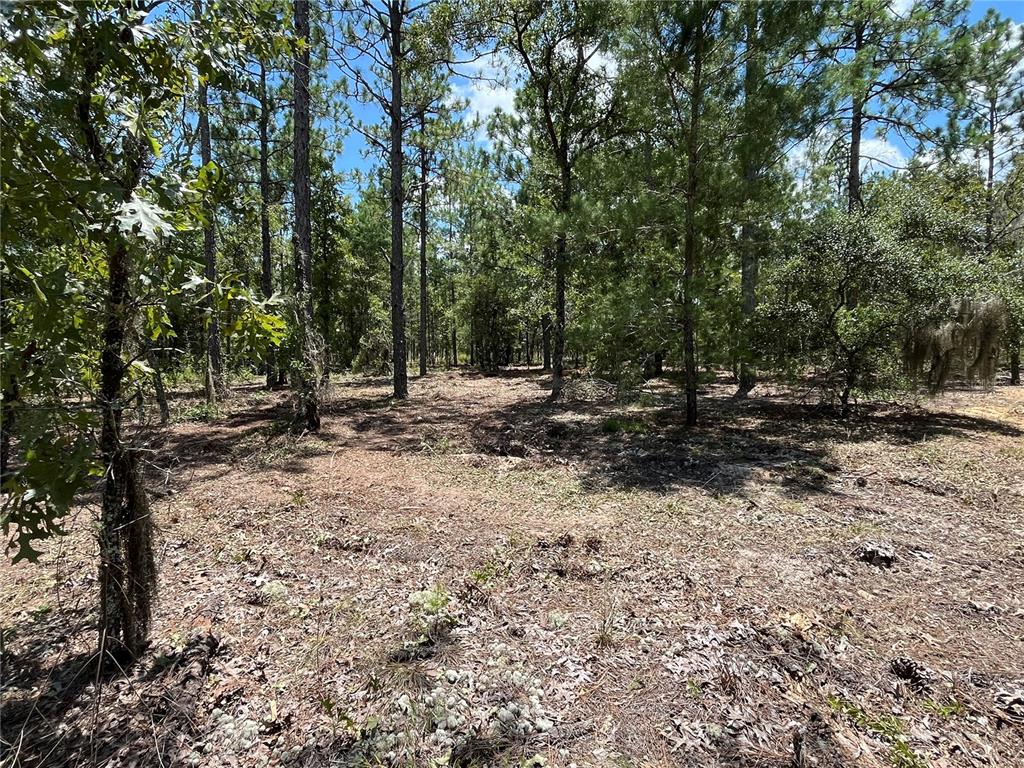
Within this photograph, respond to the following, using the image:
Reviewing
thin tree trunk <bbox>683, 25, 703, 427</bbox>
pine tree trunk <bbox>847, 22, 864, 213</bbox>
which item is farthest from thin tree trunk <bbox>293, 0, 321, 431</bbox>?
pine tree trunk <bbox>847, 22, 864, 213</bbox>

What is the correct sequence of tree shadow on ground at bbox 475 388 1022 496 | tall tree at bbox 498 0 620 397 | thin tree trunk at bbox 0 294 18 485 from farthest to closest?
tall tree at bbox 498 0 620 397, tree shadow on ground at bbox 475 388 1022 496, thin tree trunk at bbox 0 294 18 485

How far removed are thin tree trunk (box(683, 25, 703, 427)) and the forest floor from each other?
2.44m

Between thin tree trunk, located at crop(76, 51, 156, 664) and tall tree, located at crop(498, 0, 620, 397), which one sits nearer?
thin tree trunk, located at crop(76, 51, 156, 664)

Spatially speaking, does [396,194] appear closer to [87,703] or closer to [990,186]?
[87,703]

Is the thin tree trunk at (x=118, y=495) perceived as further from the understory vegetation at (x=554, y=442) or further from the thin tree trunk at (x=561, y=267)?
the thin tree trunk at (x=561, y=267)

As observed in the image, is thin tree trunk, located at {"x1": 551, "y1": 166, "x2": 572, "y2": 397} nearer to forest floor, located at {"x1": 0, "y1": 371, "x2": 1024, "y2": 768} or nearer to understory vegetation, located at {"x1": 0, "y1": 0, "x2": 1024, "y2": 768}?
understory vegetation, located at {"x1": 0, "y1": 0, "x2": 1024, "y2": 768}

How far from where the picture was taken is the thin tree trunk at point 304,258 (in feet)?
25.3

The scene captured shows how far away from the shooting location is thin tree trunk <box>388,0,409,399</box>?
11.4m

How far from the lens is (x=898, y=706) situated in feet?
8.09

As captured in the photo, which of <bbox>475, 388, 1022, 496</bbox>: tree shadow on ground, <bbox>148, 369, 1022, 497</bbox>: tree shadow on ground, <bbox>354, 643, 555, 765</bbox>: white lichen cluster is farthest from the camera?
<bbox>148, 369, 1022, 497</bbox>: tree shadow on ground

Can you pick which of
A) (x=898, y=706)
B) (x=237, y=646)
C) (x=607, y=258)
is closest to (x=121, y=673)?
(x=237, y=646)

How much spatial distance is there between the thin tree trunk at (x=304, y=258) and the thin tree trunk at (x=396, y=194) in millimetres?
3524

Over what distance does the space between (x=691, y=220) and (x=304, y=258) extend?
6.81 meters

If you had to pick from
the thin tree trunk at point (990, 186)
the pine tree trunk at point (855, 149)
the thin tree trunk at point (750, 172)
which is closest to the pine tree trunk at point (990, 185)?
the thin tree trunk at point (990, 186)
